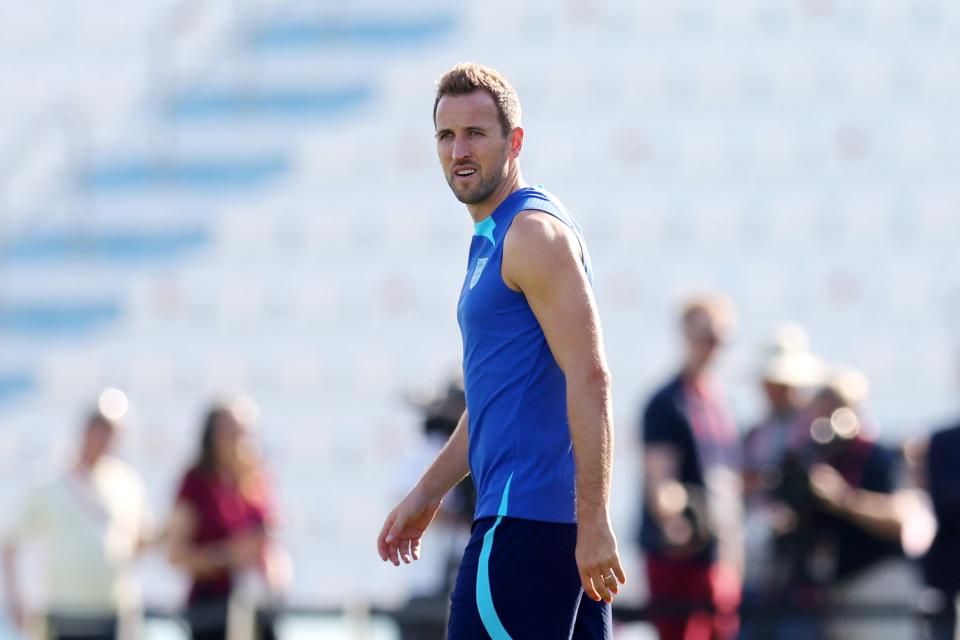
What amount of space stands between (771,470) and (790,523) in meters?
0.23

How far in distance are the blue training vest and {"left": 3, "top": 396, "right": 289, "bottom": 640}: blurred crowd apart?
13.5 ft

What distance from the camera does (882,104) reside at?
Result: 13.7 meters

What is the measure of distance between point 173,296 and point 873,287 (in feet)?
18.1

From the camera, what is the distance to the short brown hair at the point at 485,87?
3.62 m

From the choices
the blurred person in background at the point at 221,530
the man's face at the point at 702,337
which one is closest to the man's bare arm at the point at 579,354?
the man's face at the point at 702,337

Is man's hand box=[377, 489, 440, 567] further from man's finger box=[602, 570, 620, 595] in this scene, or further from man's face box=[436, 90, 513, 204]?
man's face box=[436, 90, 513, 204]

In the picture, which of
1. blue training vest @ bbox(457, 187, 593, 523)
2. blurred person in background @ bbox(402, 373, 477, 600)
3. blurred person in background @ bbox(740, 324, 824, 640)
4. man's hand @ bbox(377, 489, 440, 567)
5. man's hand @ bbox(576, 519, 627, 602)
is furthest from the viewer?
blurred person in background @ bbox(740, 324, 824, 640)

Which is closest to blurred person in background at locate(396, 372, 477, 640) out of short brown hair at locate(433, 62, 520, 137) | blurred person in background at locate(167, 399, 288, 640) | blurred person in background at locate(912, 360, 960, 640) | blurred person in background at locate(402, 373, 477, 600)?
blurred person in background at locate(402, 373, 477, 600)

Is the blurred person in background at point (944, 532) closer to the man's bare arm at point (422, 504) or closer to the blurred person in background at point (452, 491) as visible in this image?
the blurred person in background at point (452, 491)

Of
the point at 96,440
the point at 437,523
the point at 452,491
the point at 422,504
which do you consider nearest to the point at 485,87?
the point at 422,504

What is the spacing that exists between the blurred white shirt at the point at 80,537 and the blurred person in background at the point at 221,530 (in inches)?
10.6

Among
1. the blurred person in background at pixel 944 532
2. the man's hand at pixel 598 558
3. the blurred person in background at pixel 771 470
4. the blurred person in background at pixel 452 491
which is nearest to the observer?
the man's hand at pixel 598 558

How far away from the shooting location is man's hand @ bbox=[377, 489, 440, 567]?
12.8 feet

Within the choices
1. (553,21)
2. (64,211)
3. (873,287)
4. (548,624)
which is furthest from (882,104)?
(548,624)
